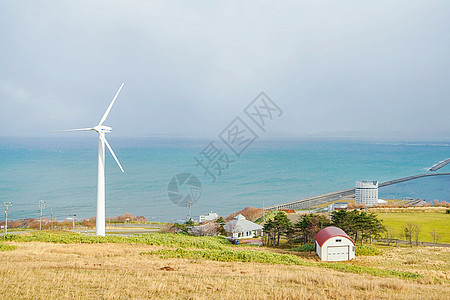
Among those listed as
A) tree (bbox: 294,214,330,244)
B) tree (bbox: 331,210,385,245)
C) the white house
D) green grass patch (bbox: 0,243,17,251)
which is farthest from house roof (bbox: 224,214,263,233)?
green grass patch (bbox: 0,243,17,251)

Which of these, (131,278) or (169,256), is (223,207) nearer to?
(169,256)

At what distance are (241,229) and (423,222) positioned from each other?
75.8 ft

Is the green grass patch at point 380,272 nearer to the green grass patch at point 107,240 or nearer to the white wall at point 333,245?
the white wall at point 333,245

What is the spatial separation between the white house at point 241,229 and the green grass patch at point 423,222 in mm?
15651

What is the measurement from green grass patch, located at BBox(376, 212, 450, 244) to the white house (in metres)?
15.7

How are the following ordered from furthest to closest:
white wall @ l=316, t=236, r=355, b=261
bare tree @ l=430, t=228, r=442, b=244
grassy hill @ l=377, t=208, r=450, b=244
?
grassy hill @ l=377, t=208, r=450, b=244 → bare tree @ l=430, t=228, r=442, b=244 → white wall @ l=316, t=236, r=355, b=261

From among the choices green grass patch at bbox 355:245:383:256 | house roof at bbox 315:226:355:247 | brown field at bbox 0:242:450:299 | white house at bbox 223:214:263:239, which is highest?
brown field at bbox 0:242:450:299

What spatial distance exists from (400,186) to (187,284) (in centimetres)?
11187

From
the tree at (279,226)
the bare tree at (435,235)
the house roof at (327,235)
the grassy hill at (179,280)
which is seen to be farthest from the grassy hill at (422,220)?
the grassy hill at (179,280)

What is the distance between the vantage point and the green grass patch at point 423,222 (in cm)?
3408

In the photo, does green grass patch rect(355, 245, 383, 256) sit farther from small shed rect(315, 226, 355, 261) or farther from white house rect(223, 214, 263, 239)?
white house rect(223, 214, 263, 239)

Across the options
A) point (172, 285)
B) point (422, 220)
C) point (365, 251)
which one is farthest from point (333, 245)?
point (422, 220)

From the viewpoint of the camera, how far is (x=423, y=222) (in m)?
40.4

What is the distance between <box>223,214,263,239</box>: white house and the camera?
123 ft
